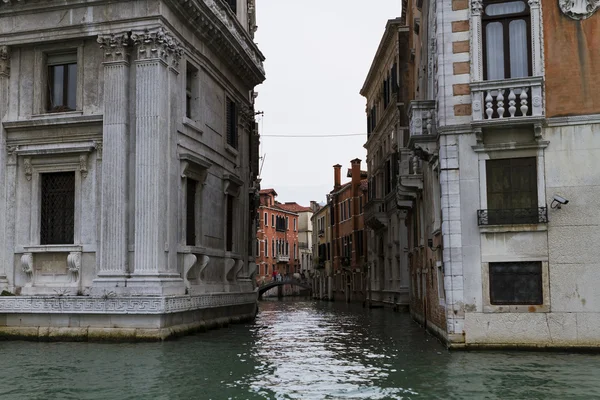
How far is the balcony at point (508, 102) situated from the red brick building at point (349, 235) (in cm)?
3798

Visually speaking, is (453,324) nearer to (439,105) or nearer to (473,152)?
(473,152)

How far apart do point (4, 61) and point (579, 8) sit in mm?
15425

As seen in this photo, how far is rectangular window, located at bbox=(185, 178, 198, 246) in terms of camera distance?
22047 millimetres

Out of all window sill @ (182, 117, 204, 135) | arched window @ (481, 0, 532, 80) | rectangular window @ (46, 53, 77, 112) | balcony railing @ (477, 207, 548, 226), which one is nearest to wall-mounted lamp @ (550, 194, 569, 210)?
balcony railing @ (477, 207, 548, 226)

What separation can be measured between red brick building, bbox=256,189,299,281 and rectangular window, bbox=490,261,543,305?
217 ft

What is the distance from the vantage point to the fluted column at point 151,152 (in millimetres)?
19094

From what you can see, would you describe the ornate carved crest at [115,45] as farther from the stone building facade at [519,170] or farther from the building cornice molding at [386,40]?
the building cornice molding at [386,40]

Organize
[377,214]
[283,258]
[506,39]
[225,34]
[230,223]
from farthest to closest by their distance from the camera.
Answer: [283,258] < [377,214] < [230,223] < [225,34] < [506,39]

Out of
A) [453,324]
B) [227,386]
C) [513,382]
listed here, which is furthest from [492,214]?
[227,386]

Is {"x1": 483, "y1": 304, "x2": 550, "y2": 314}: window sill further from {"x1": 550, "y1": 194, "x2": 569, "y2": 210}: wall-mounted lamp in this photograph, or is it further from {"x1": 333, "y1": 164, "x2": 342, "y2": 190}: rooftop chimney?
{"x1": 333, "y1": 164, "x2": 342, "y2": 190}: rooftop chimney

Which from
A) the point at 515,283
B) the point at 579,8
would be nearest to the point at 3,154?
the point at 515,283

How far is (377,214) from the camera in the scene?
4209 centimetres

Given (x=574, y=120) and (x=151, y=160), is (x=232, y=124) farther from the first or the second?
(x=574, y=120)

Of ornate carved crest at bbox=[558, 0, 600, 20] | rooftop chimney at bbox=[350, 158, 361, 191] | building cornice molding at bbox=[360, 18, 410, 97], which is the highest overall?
building cornice molding at bbox=[360, 18, 410, 97]
